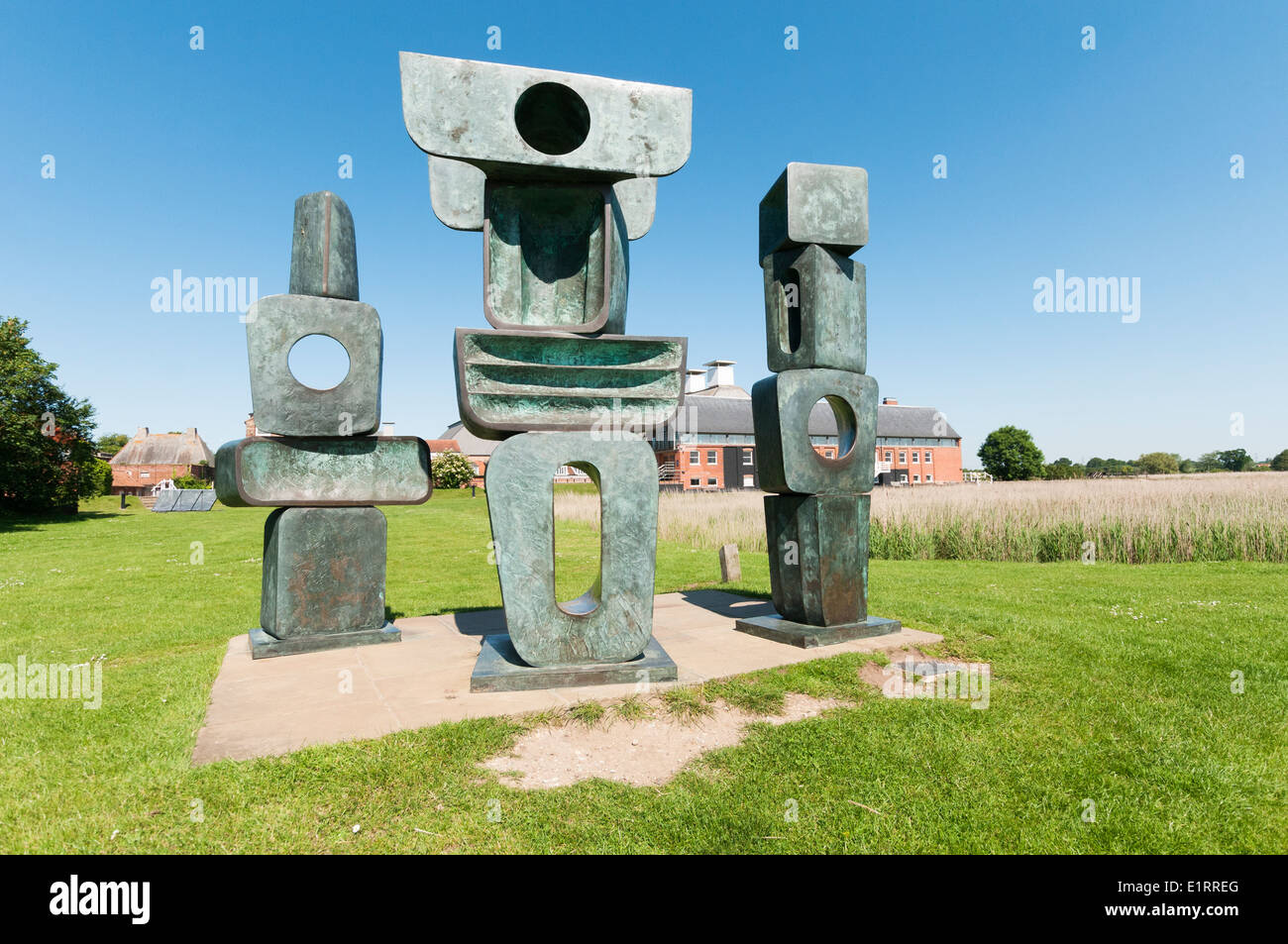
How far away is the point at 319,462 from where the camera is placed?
5.68 metres

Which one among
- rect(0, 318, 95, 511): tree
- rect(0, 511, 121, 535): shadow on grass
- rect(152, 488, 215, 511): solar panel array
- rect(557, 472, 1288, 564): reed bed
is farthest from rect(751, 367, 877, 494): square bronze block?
rect(152, 488, 215, 511): solar panel array

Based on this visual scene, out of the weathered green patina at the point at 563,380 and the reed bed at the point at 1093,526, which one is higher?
the weathered green patina at the point at 563,380

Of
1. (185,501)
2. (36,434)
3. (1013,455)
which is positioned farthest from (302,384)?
(1013,455)

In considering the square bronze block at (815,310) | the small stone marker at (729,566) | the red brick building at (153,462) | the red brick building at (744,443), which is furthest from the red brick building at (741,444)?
the square bronze block at (815,310)

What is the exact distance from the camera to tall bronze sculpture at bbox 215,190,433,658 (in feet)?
18.0

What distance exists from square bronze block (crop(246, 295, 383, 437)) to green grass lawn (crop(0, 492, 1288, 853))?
2.07 m

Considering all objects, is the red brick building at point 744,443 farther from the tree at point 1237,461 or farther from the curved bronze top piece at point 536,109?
the curved bronze top piece at point 536,109

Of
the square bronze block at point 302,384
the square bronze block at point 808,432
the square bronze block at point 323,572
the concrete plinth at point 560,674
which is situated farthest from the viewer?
the square bronze block at point 808,432

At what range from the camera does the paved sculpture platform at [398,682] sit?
12.7 feet

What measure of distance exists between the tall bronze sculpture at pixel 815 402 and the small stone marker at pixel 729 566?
362 cm

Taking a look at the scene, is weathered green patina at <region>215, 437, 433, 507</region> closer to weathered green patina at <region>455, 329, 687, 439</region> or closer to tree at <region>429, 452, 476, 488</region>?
weathered green patina at <region>455, 329, 687, 439</region>

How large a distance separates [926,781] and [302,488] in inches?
194

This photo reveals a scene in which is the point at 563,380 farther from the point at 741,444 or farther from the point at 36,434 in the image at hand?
the point at 741,444
